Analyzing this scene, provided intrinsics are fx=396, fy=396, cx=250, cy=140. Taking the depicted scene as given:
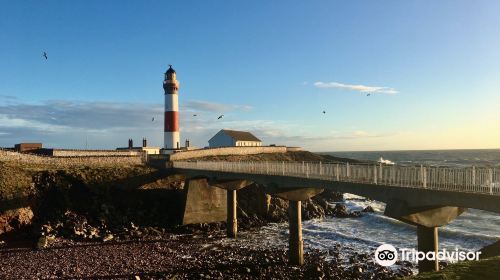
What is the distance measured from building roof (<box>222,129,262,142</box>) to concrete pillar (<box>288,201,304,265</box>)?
169ft

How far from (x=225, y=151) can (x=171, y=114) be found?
11123 millimetres

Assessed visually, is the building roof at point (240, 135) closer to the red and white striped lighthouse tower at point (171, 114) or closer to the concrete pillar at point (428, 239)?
the red and white striped lighthouse tower at point (171, 114)

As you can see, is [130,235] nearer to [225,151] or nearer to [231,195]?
[231,195]

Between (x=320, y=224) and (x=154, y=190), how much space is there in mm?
18259

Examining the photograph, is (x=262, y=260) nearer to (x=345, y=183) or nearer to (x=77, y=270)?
(x=345, y=183)

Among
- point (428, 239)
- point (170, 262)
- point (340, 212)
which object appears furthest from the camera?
point (340, 212)

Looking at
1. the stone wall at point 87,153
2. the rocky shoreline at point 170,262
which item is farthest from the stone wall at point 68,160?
the rocky shoreline at point 170,262

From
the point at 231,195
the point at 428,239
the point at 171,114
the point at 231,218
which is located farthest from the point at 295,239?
the point at 171,114

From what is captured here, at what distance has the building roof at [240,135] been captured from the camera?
3149 inches

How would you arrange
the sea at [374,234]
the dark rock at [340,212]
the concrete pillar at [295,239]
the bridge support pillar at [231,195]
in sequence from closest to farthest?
the concrete pillar at [295,239], the sea at [374,234], the bridge support pillar at [231,195], the dark rock at [340,212]

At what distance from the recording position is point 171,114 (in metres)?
59.2

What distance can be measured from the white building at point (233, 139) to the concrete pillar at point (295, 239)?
50365 mm

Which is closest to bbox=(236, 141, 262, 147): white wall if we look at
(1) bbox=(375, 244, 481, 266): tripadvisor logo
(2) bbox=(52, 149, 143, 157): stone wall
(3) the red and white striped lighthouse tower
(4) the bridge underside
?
(3) the red and white striped lighthouse tower

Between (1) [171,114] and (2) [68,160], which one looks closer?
(2) [68,160]
